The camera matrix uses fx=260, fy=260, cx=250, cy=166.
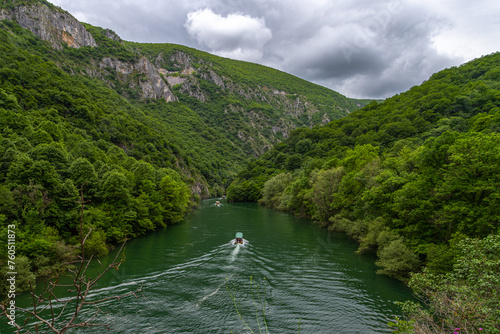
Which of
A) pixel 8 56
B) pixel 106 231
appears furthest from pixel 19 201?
pixel 8 56

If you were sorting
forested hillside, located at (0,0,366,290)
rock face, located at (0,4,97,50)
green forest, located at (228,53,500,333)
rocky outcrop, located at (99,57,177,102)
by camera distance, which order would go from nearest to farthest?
green forest, located at (228,53,500,333) → forested hillside, located at (0,0,366,290) → rock face, located at (0,4,97,50) → rocky outcrop, located at (99,57,177,102)

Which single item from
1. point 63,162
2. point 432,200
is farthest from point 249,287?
point 63,162

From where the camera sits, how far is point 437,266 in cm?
2092

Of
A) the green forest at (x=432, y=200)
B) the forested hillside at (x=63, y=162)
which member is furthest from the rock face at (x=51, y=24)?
the green forest at (x=432, y=200)

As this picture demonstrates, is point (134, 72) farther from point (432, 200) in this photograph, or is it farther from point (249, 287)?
point (432, 200)

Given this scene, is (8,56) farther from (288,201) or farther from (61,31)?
(61,31)

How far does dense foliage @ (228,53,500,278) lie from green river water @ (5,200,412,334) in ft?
13.6

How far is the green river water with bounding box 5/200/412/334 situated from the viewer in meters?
18.3

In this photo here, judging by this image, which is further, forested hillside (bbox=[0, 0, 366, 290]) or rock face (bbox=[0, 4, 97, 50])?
rock face (bbox=[0, 4, 97, 50])

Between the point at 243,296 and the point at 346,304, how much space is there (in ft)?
27.5

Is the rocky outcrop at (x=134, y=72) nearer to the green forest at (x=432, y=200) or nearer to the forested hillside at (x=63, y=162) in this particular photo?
the forested hillside at (x=63, y=162)

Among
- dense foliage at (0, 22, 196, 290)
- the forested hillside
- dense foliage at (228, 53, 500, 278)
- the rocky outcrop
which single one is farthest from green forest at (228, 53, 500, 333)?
the rocky outcrop

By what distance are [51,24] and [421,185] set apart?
187 m

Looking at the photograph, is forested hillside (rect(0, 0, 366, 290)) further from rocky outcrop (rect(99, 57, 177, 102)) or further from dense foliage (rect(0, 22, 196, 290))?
rocky outcrop (rect(99, 57, 177, 102))
